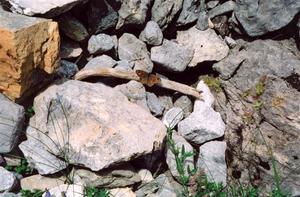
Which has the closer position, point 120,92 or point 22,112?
point 22,112

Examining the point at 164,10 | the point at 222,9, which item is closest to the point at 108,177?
the point at 164,10

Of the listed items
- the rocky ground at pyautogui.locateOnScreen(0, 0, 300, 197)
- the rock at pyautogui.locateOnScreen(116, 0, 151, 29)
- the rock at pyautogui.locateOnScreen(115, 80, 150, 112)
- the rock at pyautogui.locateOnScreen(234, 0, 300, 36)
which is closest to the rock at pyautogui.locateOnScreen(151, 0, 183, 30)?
the rocky ground at pyautogui.locateOnScreen(0, 0, 300, 197)

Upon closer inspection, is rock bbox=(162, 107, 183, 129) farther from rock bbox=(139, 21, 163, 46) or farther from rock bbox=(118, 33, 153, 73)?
rock bbox=(139, 21, 163, 46)

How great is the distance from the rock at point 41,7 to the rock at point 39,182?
114 centimetres

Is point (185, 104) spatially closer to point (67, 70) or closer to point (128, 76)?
point (128, 76)

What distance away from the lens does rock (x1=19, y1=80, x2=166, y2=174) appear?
3.64m

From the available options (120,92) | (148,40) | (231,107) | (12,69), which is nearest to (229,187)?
(231,107)

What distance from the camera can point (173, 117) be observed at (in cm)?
419

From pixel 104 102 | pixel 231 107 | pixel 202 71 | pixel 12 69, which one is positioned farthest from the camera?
pixel 202 71

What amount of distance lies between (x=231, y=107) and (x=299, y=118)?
56 cm

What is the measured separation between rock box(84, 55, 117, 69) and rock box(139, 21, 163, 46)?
37cm

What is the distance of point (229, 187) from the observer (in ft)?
13.0

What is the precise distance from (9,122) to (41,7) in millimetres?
831

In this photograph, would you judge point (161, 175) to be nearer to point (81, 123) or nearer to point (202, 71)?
point (81, 123)
